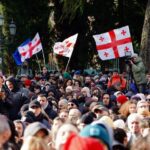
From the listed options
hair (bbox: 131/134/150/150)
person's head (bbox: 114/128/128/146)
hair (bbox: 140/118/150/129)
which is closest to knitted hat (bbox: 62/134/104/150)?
hair (bbox: 131/134/150/150)

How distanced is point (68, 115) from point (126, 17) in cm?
2250

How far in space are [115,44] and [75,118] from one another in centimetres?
904

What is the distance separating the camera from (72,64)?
34.7 metres

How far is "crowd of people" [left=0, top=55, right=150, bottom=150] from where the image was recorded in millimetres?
4855

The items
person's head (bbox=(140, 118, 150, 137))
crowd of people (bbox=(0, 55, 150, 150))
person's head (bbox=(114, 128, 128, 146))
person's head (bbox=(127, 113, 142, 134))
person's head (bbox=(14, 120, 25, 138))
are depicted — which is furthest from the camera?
person's head (bbox=(14, 120, 25, 138))

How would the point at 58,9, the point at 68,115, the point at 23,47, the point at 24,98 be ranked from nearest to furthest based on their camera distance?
1. the point at 68,115
2. the point at 24,98
3. the point at 23,47
4. the point at 58,9

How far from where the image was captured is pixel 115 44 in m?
18.9

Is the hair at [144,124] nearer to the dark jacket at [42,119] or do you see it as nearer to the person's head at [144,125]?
the person's head at [144,125]

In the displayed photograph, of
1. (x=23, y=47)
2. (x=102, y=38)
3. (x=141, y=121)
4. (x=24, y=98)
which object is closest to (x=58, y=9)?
(x=23, y=47)

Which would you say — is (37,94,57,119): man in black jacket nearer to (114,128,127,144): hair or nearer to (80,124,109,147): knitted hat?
(114,128,127,144): hair

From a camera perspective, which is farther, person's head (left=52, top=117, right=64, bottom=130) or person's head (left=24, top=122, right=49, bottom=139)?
person's head (left=52, top=117, right=64, bottom=130)

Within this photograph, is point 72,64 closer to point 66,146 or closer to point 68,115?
point 68,115

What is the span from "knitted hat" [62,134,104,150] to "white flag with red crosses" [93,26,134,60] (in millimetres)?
14285

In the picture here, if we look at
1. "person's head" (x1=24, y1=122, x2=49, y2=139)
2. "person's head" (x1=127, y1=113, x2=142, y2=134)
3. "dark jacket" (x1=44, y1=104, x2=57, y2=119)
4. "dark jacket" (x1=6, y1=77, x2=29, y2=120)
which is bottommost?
"dark jacket" (x1=44, y1=104, x2=57, y2=119)
